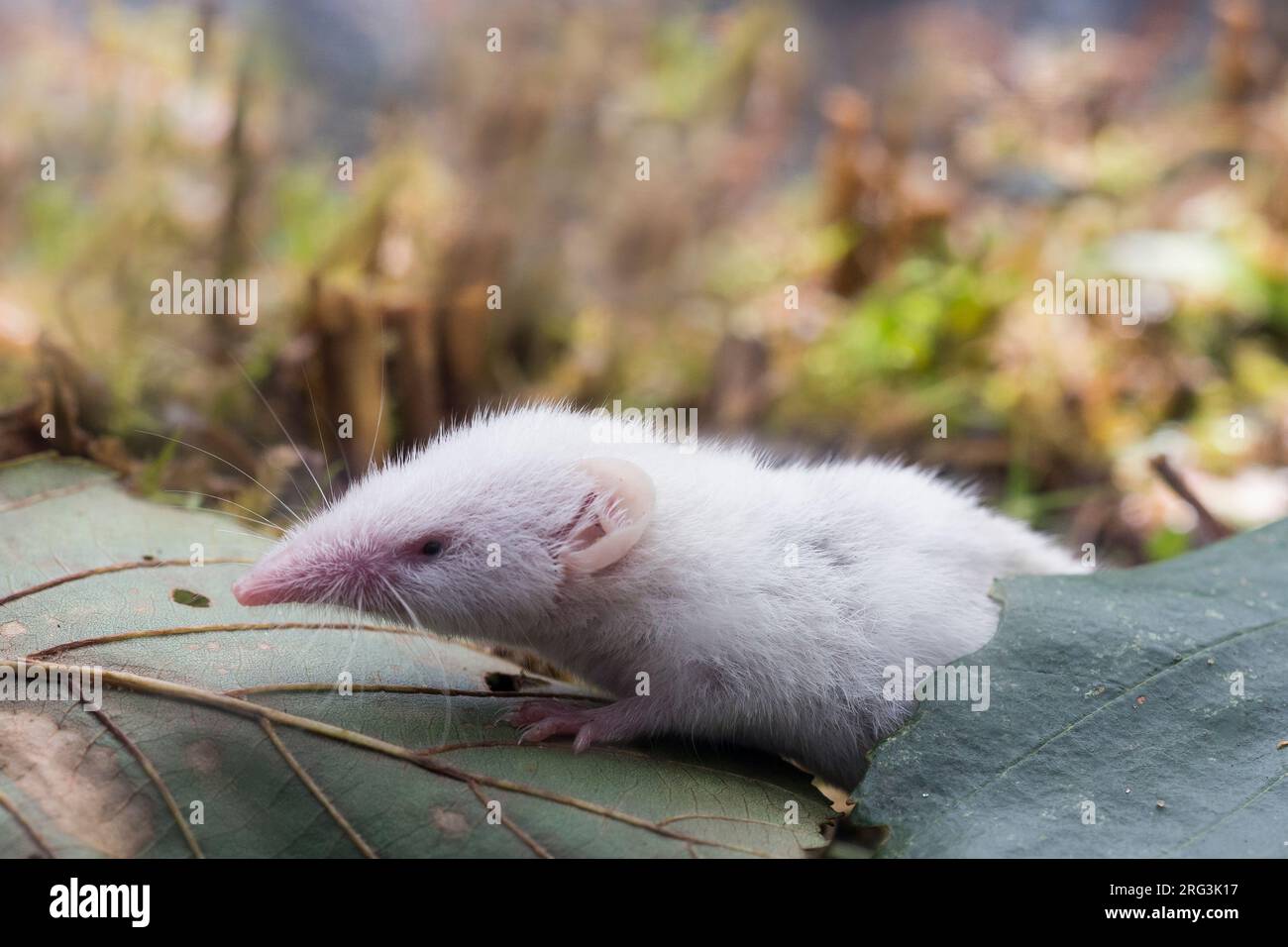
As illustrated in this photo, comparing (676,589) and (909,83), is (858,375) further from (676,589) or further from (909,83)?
(909,83)

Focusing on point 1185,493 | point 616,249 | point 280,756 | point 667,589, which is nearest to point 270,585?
point 280,756

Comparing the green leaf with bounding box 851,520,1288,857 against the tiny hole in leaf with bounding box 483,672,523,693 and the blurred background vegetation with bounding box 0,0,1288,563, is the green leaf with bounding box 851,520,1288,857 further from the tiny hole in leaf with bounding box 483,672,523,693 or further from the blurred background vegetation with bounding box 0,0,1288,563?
the blurred background vegetation with bounding box 0,0,1288,563

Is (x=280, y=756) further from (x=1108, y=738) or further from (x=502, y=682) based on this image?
(x=1108, y=738)

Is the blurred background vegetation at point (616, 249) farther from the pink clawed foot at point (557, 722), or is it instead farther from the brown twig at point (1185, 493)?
the pink clawed foot at point (557, 722)

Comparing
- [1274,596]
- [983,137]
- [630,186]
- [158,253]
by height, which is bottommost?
[1274,596]

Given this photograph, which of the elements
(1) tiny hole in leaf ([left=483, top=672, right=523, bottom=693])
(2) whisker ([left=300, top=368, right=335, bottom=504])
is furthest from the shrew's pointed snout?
(2) whisker ([left=300, top=368, right=335, bottom=504])

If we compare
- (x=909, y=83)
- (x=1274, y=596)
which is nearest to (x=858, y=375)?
(x=1274, y=596)

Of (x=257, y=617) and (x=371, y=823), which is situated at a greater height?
(x=257, y=617)
